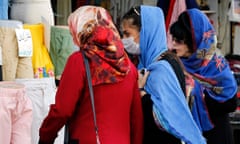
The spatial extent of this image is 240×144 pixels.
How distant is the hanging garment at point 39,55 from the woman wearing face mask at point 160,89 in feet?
3.80

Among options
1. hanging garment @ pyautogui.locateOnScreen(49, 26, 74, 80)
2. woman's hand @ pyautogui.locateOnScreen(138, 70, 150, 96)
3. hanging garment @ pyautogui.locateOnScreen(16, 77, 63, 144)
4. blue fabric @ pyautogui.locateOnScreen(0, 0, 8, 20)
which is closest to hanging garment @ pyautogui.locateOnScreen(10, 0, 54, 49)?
hanging garment @ pyautogui.locateOnScreen(49, 26, 74, 80)

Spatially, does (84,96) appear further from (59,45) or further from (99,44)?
(59,45)

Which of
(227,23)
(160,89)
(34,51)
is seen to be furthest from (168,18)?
(160,89)

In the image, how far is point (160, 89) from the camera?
3.07 meters

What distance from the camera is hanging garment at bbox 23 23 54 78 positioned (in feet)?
13.8

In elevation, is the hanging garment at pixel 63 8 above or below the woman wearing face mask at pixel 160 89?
above

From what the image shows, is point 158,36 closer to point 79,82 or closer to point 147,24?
point 147,24

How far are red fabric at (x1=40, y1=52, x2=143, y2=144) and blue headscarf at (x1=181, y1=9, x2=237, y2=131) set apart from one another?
2.19 ft

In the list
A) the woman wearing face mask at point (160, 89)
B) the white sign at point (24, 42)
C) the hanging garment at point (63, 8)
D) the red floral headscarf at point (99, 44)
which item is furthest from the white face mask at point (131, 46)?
the hanging garment at point (63, 8)

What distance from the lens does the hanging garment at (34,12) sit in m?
4.29

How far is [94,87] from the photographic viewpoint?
2836 mm

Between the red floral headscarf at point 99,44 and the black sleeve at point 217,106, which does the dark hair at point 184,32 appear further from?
the red floral headscarf at point 99,44

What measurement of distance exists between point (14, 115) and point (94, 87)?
624 millimetres

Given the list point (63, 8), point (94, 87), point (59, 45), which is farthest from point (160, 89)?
point (63, 8)
